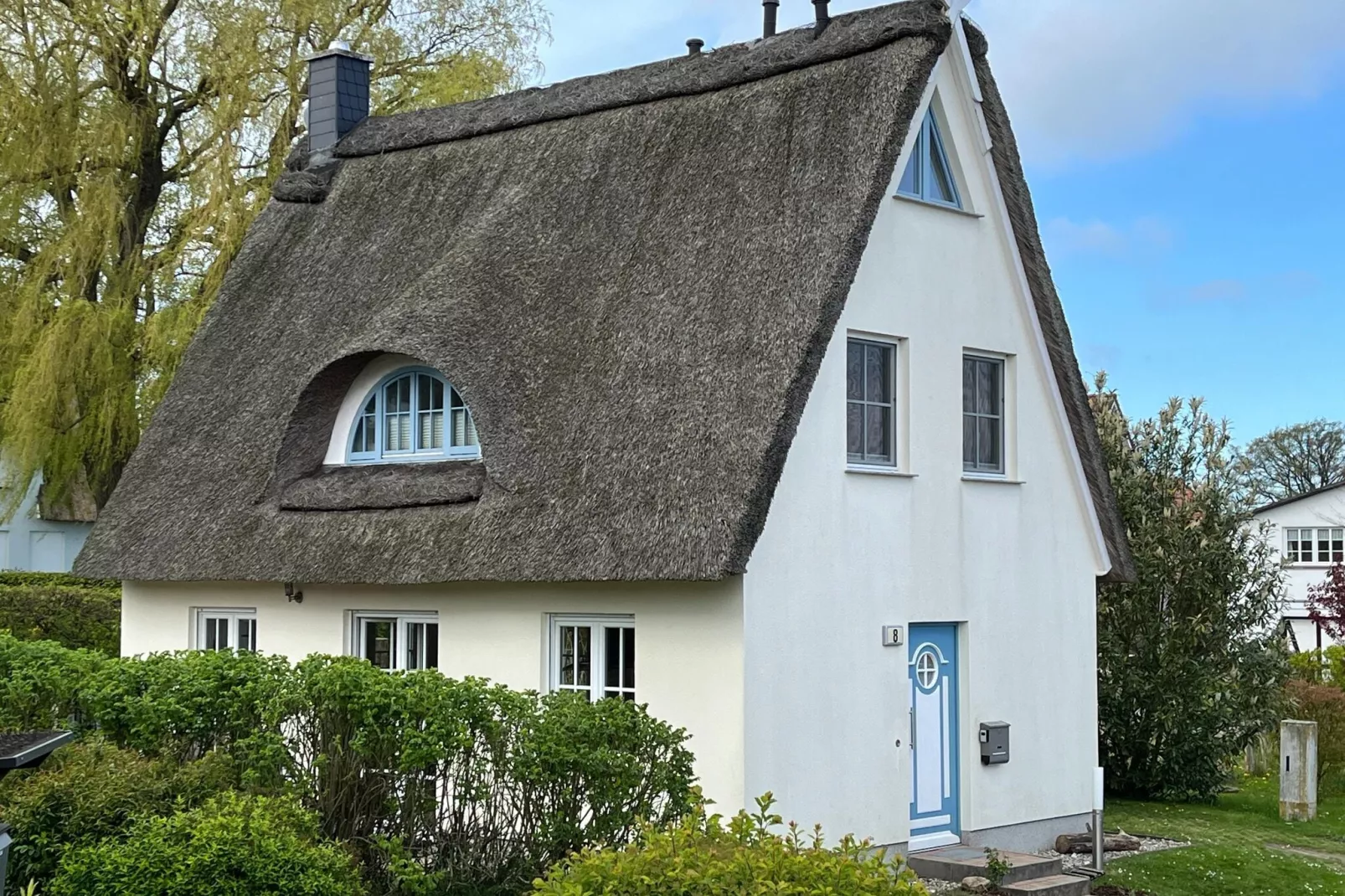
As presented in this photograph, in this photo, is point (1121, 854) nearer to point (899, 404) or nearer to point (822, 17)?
point (899, 404)

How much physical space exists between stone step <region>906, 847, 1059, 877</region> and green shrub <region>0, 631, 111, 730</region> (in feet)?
21.5

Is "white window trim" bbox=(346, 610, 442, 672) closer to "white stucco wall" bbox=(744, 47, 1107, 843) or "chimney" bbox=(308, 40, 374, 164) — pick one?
"white stucco wall" bbox=(744, 47, 1107, 843)

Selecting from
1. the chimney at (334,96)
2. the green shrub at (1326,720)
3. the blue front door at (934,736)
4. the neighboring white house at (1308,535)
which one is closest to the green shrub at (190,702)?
the blue front door at (934,736)

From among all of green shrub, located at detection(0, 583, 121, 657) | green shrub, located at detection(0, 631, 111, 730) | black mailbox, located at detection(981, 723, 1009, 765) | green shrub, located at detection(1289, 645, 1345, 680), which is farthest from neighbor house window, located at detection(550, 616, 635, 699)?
green shrub, located at detection(1289, 645, 1345, 680)

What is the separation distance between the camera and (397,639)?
14.6 meters

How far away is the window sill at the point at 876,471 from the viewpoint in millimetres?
13109

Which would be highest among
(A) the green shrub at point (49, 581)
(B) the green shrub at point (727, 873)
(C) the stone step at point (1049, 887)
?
(A) the green shrub at point (49, 581)

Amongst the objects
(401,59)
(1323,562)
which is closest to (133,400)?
(401,59)

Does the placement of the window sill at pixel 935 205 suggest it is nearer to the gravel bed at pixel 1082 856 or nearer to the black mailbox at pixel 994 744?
the black mailbox at pixel 994 744

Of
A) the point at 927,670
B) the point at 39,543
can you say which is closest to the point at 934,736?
the point at 927,670

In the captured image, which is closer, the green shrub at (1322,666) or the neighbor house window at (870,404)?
the neighbor house window at (870,404)

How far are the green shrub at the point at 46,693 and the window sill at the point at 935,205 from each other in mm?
7493

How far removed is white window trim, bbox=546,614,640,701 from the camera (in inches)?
508

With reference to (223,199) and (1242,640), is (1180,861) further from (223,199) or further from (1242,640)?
(223,199)
